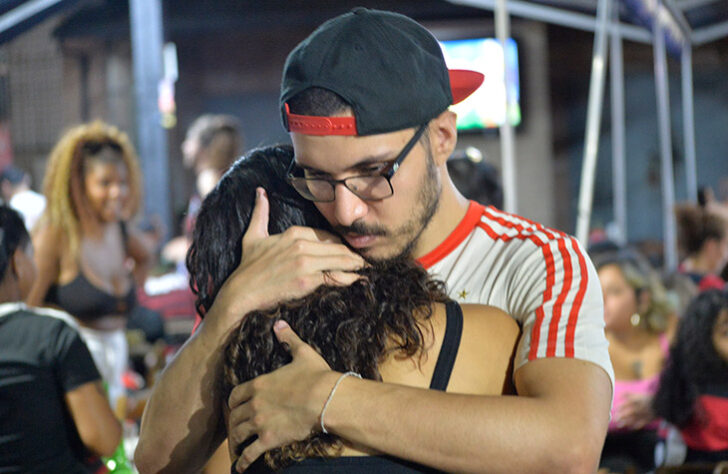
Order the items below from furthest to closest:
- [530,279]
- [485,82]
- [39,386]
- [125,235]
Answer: [485,82] → [125,235] → [39,386] → [530,279]

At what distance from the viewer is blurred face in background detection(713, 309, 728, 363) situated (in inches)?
121

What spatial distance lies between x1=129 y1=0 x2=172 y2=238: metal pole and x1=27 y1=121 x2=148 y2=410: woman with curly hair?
0.94m

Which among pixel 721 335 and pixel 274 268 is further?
pixel 721 335

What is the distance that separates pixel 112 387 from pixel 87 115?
5.51 metres

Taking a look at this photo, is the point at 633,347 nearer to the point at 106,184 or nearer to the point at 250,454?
the point at 106,184

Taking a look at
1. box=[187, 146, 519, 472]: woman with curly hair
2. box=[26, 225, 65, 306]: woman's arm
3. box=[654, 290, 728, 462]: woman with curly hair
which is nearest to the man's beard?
box=[187, 146, 519, 472]: woman with curly hair

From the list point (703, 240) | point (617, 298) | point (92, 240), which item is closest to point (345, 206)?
point (617, 298)

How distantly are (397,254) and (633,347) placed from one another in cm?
253

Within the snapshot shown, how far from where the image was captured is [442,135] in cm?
151

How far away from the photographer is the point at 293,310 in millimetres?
1236

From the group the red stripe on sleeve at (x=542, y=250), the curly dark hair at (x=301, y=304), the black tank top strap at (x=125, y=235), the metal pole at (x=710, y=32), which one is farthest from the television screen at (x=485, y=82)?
the curly dark hair at (x=301, y=304)

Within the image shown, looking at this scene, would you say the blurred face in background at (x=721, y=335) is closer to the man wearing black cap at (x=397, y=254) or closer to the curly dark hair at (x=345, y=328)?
the man wearing black cap at (x=397, y=254)

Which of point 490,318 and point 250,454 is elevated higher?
point 490,318

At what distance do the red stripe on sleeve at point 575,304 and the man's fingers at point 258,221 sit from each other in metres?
0.51
